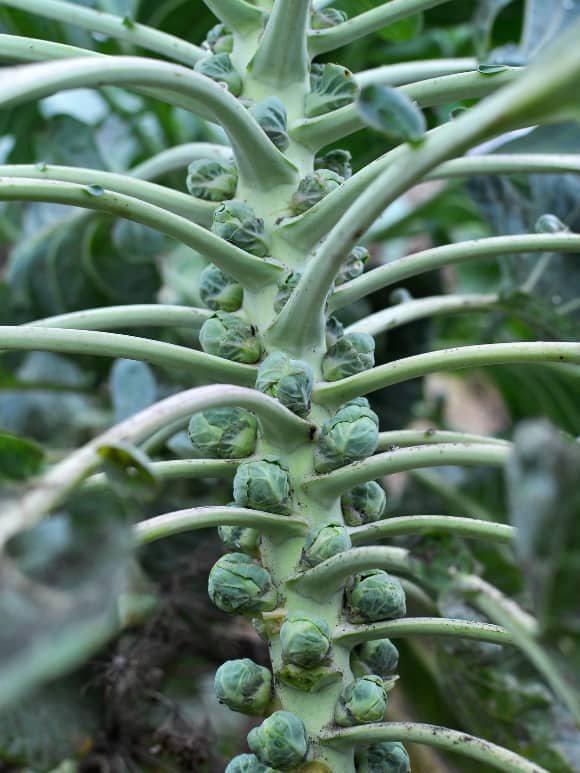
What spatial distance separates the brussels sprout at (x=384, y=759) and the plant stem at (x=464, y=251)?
460 millimetres

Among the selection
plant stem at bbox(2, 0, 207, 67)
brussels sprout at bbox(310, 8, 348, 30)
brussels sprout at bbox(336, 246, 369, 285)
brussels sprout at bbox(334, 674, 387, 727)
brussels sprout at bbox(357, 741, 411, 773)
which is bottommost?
brussels sprout at bbox(357, 741, 411, 773)

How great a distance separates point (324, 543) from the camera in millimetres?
888

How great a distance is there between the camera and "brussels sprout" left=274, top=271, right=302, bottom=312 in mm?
972

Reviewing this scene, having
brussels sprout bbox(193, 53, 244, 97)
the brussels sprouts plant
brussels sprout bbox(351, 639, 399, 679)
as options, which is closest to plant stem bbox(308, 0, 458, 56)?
the brussels sprouts plant

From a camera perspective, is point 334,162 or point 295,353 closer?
point 295,353

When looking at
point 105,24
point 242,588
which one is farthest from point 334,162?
point 242,588

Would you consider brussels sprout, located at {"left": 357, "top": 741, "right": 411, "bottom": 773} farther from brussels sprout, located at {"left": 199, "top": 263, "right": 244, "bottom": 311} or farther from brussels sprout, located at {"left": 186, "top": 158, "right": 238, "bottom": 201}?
brussels sprout, located at {"left": 186, "top": 158, "right": 238, "bottom": 201}

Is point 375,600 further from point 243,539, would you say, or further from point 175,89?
point 175,89

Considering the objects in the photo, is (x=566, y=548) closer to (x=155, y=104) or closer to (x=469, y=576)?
(x=469, y=576)

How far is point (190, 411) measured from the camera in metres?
0.69

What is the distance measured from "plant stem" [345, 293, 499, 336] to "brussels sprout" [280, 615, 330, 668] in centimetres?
32

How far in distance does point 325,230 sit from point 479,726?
74 centimetres

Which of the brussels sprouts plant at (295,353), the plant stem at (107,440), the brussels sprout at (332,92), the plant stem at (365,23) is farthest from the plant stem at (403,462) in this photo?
the plant stem at (365,23)

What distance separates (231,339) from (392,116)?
360 mm
